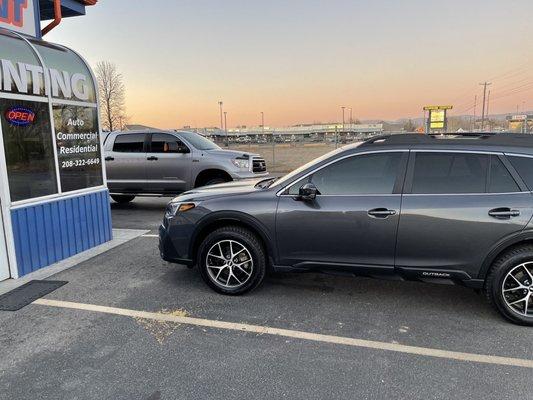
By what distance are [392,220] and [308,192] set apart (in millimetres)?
863

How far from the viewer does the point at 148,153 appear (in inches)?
397

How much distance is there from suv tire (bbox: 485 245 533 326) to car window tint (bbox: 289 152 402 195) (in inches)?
47.7

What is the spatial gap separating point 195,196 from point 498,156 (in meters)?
3.19

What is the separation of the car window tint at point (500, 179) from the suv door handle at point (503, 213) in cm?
19

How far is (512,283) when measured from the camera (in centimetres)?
378

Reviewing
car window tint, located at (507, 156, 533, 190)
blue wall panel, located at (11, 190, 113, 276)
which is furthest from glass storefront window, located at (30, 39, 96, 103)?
car window tint, located at (507, 156, 533, 190)

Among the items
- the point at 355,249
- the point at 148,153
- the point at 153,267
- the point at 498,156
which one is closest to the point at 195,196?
the point at 153,267

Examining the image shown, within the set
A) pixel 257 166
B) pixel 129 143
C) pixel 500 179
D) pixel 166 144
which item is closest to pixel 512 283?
pixel 500 179

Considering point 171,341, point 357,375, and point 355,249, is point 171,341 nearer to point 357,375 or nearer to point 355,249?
point 357,375

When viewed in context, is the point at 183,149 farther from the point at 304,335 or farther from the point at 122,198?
the point at 304,335

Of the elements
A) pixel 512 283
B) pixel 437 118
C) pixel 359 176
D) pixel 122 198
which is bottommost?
pixel 122 198

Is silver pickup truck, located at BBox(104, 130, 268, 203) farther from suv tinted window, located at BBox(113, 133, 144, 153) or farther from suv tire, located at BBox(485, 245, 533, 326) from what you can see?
suv tire, located at BBox(485, 245, 533, 326)

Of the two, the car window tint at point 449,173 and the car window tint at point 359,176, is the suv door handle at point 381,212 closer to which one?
the car window tint at point 359,176

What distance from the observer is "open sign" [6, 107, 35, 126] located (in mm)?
5082
